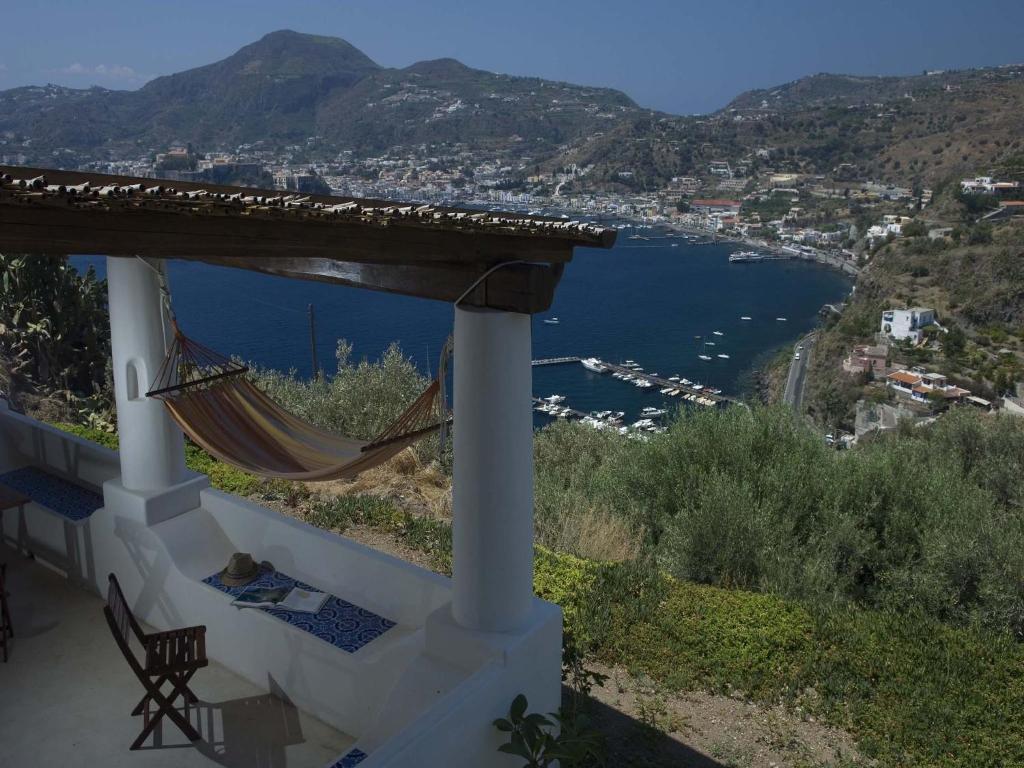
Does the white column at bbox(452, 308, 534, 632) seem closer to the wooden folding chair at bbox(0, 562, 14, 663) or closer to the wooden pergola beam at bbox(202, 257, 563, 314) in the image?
the wooden pergola beam at bbox(202, 257, 563, 314)

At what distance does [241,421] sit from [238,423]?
2 cm

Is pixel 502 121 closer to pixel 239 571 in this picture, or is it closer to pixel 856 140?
pixel 856 140

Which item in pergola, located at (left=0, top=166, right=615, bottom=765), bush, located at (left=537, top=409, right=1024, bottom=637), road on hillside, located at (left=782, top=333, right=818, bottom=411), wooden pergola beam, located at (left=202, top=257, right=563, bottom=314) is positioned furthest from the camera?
road on hillside, located at (left=782, top=333, right=818, bottom=411)

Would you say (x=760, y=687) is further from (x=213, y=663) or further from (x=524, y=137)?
(x=524, y=137)

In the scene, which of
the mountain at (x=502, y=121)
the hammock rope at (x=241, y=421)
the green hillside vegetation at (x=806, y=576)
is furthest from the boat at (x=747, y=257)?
the hammock rope at (x=241, y=421)

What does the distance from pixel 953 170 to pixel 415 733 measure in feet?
292

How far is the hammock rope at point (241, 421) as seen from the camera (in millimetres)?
3008

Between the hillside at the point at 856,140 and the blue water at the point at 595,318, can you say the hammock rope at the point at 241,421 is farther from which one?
the hillside at the point at 856,140

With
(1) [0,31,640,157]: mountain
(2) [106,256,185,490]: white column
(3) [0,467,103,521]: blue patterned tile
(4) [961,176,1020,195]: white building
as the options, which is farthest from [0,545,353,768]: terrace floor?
(4) [961,176,1020,195]: white building

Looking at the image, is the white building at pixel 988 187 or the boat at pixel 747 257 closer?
the white building at pixel 988 187

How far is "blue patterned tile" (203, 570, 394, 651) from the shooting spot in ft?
10.6

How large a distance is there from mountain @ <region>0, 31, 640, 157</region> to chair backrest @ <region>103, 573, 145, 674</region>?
5303cm

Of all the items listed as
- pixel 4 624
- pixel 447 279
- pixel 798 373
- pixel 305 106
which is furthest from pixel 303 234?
pixel 305 106

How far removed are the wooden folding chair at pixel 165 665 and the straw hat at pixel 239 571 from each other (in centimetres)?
44
